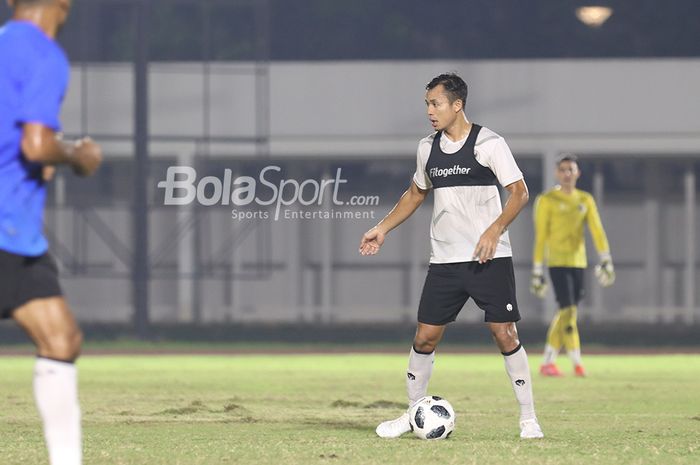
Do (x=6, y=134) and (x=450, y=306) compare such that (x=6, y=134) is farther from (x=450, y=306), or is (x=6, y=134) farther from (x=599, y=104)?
(x=599, y=104)

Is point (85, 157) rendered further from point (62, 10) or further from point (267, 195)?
point (267, 195)

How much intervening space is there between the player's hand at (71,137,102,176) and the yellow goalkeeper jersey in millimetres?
10041

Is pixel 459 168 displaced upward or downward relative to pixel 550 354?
upward

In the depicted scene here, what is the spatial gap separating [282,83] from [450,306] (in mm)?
18099

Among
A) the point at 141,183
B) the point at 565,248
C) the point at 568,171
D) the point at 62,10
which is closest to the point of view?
the point at 62,10

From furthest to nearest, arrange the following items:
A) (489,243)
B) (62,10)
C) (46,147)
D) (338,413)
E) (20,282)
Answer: (338,413) < (489,243) < (62,10) < (20,282) < (46,147)

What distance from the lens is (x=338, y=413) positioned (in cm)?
1180

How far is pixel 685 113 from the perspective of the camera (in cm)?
2717

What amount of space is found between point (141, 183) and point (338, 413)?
46.0 ft

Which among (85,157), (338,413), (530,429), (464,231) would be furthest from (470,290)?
(85,157)

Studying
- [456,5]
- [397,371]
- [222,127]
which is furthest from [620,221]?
[397,371]

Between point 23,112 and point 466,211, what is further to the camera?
point 466,211

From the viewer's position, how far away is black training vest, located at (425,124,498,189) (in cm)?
927

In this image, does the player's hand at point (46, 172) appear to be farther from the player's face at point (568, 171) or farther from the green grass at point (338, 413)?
the player's face at point (568, 171)
